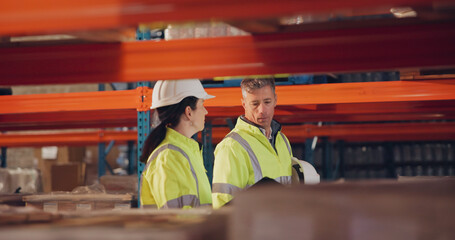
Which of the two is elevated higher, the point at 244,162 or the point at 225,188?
the point at 244,162

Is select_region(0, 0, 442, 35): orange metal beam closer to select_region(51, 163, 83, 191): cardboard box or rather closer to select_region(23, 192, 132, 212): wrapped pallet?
select_region(23, 192, 132, 212): wrapped pallet

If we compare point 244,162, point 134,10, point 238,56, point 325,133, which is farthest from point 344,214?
point 325,133

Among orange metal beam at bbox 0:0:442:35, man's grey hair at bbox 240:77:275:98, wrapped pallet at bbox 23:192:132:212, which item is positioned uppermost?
orange metal beam at bbox 0:0:442:35

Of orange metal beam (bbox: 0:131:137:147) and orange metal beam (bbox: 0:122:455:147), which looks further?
orange metal beam (bbox: 0:131:137:147)

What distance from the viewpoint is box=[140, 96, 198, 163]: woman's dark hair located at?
3.12 metres

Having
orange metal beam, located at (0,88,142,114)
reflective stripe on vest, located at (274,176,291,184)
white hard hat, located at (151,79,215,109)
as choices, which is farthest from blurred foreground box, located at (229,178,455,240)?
orange metal beam, located at (0,88,142,114)

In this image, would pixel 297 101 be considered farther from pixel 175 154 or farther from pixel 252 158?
pixel 175 154

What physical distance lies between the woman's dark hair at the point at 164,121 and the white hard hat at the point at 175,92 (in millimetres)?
32

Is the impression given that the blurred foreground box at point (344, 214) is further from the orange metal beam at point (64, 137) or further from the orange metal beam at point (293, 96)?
the orange metal beam at point (64, 137)

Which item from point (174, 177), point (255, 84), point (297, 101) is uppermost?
point (255, 84)

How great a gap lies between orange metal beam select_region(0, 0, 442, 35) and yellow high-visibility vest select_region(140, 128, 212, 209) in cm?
166

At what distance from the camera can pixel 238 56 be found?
5.36 feet

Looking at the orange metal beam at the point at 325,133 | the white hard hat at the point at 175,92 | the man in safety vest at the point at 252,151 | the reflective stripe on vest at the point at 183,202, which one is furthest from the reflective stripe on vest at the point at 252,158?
the orange metal beam at the point at 325,133

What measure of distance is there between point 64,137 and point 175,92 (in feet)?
15.2
